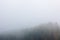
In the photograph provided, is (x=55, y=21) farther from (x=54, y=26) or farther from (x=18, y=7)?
(x=18, y=7)

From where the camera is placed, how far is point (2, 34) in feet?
4.63

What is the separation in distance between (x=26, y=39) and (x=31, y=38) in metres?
0.09

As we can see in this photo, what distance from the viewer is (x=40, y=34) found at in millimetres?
1428

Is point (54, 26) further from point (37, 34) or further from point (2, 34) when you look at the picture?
point (2, 34)

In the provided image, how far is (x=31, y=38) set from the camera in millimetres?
1436

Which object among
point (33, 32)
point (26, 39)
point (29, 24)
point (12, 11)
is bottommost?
point (26, 39)

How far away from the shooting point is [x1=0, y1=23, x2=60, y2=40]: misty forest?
55.8 inches

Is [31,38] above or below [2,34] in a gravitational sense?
below

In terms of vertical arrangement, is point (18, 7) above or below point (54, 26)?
above

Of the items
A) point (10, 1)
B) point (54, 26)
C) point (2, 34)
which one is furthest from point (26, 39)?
point (10, 1)

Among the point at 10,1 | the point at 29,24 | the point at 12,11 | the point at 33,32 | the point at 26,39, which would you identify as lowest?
the point at 26,39

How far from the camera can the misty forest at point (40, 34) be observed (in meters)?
1.42

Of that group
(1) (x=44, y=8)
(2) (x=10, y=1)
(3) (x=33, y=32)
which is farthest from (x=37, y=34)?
(2) (x=10, y=1)

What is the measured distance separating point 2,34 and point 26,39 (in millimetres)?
418
